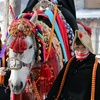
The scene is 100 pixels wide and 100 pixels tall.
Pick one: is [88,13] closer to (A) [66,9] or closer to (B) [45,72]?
(A) [66,9]

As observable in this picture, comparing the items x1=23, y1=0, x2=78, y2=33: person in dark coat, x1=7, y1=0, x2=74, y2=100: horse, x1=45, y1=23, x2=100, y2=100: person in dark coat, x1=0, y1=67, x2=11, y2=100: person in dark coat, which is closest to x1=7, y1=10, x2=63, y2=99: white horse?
x1=7, y1=0, x2=74, y2=100: horse

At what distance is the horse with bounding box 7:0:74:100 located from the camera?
4297mm

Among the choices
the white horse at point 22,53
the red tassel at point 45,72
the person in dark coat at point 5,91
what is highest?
the white horse at point 22,53

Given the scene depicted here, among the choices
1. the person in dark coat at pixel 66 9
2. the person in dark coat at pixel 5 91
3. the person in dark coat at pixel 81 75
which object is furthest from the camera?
the person in dark coat at pixel 66 9

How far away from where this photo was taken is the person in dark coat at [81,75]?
378 cm

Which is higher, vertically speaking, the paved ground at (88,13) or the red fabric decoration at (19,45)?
the red fabric decoration at (19,45)

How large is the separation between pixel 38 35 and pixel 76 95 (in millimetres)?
1061

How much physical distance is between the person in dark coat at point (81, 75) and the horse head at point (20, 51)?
1.67 feet

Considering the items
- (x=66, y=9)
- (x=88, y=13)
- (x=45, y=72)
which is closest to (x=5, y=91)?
(x=45, y=72)

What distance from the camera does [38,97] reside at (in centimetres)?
464

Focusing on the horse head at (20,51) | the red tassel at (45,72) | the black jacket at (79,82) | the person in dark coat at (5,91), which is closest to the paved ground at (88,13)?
the person in dark coat at (5,91)

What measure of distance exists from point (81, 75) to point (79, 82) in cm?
7

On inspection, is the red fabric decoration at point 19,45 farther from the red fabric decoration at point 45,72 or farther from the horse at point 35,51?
the red fabric decoration at point 45,72

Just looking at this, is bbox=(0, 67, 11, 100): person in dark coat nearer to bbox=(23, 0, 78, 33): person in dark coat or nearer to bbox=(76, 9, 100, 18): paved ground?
bbox=(23, 0, 78, 33): person in dark coat
